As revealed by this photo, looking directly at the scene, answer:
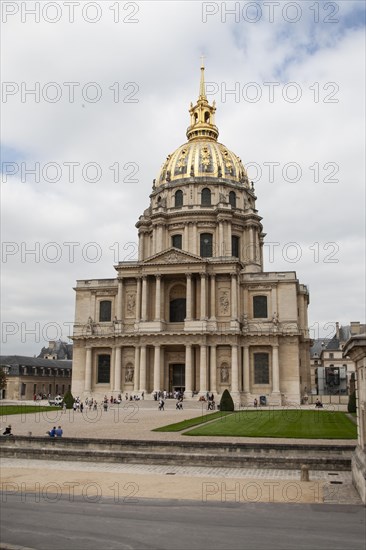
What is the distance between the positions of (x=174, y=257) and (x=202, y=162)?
2005 centimetres

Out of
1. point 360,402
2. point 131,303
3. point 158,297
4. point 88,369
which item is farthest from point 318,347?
point 360,402

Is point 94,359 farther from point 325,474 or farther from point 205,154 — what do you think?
point 325,474

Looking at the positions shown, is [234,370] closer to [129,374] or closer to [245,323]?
[245,323]

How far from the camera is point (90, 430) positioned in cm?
3150

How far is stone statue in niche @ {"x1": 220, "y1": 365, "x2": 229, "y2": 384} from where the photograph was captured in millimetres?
63281

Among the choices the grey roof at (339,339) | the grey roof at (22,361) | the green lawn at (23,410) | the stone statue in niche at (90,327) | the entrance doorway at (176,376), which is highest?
the grey roof at (339,339)

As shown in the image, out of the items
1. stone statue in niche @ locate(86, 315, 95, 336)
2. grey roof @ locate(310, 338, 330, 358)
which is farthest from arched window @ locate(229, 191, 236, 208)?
grey roof @ locate(310, 338, 330, 358)

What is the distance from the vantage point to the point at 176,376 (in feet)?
223

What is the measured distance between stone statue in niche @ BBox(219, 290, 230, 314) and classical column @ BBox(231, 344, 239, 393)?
15.6ft

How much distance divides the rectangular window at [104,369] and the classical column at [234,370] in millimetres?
15981

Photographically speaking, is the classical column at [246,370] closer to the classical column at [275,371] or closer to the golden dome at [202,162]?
the classical column at [275,371]

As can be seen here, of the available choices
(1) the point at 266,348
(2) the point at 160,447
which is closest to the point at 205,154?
(1) the point at 266,348

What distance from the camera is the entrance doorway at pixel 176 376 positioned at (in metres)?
67.6

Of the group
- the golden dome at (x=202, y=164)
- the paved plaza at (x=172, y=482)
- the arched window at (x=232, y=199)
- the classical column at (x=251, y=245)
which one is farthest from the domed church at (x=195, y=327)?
the paved plaza at (x=172, y=482)
